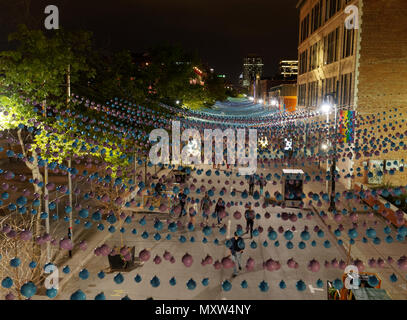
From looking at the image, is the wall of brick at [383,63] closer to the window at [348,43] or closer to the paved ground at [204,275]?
the window at [348,43]

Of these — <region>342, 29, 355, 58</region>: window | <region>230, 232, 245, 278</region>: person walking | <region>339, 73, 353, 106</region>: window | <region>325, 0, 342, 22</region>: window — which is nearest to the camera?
<region>230, 232, 245, 278</region>: person walking

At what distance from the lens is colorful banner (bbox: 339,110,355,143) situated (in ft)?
71.8

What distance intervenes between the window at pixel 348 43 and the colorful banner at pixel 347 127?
3.93 m

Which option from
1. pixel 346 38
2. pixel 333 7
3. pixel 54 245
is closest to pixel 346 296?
pixel 54 245

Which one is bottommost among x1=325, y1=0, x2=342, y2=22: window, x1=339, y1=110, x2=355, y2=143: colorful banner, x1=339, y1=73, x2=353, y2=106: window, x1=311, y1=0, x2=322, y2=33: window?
Result: x1=339, y1=110, x2=355, y2=143: colorful banner

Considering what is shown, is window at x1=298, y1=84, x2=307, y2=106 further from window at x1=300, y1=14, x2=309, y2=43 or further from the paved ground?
the paved ground

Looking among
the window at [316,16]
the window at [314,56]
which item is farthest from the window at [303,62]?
the window at [316,16]

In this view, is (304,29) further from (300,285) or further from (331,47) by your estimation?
(300,285)

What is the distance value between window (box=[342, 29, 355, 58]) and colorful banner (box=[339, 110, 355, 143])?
393cm

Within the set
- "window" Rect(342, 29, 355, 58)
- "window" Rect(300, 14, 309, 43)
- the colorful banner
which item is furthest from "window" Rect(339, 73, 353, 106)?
"window" Rect(300, 14, 309, 43)

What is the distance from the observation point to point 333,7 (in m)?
27.3

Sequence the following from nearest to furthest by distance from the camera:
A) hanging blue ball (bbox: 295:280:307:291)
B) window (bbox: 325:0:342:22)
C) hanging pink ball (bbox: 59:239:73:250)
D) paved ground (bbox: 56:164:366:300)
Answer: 1. hanging pink ball (bbox: 59:239:73:250)
2. hanging blue ball (bbox: 295:280:307:291)
3. paved ground (bbox: 56:164:366:300)
4. window (bbox: 325:0:342:22)

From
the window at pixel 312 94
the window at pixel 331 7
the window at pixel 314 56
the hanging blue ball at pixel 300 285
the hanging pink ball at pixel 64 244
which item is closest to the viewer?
the hanging pink ball at pixel 64 244

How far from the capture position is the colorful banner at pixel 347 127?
21891 mm
